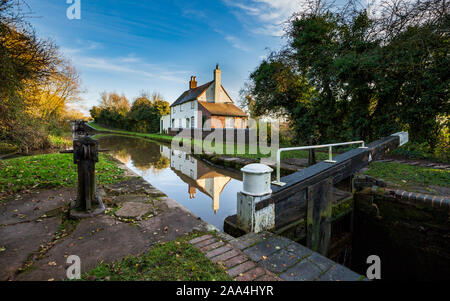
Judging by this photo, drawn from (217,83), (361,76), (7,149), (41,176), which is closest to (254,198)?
(41,176)

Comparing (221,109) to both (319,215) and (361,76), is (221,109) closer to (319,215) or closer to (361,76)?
(361,76)

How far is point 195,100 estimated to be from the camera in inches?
938

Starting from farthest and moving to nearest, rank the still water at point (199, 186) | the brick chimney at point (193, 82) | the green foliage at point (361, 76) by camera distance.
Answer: the brick chimney at point (193, 82), the green foliage at point (361, 76), the still water at point (199, 186)

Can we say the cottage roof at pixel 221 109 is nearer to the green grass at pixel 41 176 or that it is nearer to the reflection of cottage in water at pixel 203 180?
the reflection of cottage in water at pixel 203 180

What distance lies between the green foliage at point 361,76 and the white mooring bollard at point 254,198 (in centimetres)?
807

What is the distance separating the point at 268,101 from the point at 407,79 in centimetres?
694

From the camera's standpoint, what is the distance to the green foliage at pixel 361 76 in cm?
696

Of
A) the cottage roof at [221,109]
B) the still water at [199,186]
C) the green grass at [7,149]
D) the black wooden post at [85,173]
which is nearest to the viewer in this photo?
the black wooden post at [85,173]

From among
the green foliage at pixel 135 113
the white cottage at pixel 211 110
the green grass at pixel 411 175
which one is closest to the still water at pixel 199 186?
the green grass at pixel 411 175

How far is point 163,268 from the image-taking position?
1885 millimetres

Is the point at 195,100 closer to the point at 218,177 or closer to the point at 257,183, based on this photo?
the point at 218,177

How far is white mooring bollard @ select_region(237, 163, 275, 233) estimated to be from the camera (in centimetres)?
254

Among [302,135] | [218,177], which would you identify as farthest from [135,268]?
[302,135]

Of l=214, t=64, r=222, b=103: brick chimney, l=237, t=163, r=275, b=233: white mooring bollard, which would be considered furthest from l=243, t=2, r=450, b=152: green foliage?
l=214, t=64, r=222, b=103: brick chimney
